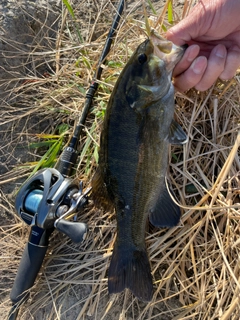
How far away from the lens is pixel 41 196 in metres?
2.41

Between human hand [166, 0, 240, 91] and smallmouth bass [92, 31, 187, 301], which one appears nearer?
smallmouth bass [92, 31, 187, 301]

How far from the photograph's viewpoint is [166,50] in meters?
1.97

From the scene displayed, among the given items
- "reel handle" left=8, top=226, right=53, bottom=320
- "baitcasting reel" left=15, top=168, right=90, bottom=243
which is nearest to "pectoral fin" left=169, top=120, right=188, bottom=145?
"baitcasting reel" left=15, top=168, right=90, bottom=243

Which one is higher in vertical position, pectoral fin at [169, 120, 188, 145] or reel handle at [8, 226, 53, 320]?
pectoral fin at [169, 120, 188, 145]

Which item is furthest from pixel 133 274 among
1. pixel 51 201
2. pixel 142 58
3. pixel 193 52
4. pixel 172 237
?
pixel 193 52

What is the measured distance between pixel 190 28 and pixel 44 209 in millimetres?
1552

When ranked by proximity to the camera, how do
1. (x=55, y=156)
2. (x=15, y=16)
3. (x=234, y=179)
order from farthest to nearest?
1. (x=15, y=16)
2. (x=55, y=156)
3. (x=234, y=179)

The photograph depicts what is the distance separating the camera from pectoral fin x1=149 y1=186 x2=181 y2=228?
2.21 m

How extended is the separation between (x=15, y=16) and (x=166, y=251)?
2.58 metres

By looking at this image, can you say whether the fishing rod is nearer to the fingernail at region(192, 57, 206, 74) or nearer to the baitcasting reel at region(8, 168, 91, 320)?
the baitcasting reel at region(8, 168, 91, 320)

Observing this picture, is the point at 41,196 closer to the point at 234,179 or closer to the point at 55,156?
the point at 55,156

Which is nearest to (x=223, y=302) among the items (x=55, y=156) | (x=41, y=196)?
(x=41, y=196)

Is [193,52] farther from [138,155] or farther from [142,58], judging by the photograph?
[138,155]

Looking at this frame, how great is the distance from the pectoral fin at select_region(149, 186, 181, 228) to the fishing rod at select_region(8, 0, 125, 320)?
1.58 ft
